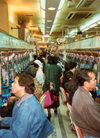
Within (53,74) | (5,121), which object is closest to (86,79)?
(5,121)

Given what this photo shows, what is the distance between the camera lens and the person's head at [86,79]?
2.36m

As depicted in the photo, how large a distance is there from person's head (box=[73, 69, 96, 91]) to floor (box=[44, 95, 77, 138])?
1847 mm

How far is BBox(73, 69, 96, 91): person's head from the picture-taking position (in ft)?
7.75

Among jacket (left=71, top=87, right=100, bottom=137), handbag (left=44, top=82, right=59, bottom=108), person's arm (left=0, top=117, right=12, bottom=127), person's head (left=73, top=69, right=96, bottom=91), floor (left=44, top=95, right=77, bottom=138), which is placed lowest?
floor (left=44, top=95, right=77, bottom=138)

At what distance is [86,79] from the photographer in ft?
7.79

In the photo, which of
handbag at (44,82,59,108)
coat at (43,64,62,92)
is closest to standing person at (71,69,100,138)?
handbag at (44,82,59,108)

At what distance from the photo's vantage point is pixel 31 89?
6.68 ft

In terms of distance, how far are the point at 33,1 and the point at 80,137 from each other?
5.33 meters

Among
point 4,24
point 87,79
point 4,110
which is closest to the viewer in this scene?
point 87,79

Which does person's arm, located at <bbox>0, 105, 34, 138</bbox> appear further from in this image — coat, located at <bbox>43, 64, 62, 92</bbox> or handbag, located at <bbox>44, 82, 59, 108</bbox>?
coat, located at <bbox>43, 64, 62, 92</bbox>

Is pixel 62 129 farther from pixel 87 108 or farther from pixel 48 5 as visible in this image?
pixel 48 5

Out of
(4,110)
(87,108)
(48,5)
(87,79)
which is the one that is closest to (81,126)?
(87,108)

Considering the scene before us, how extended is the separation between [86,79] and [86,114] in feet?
1.83

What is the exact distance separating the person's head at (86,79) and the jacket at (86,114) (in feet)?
0.67
